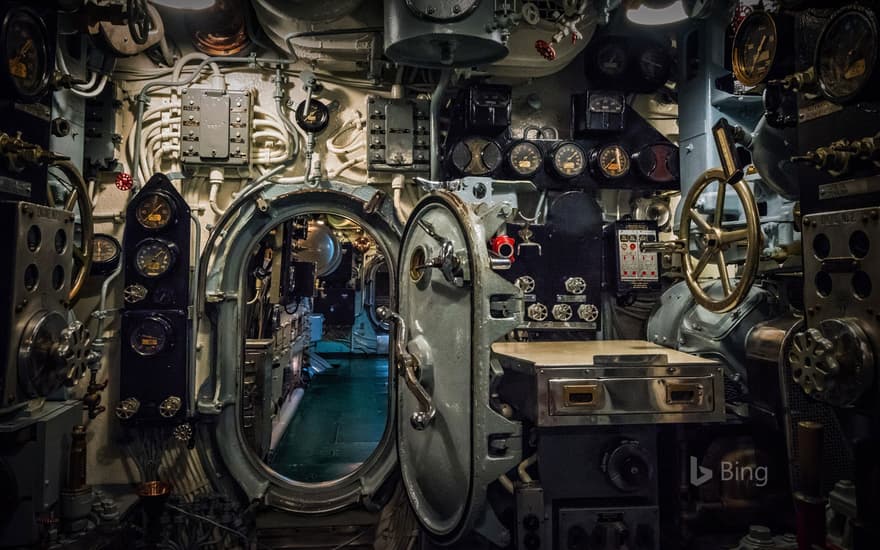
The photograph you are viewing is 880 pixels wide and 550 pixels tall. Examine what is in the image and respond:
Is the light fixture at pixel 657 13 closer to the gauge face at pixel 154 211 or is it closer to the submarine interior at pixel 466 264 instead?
the submarine interior at pixel 466 264

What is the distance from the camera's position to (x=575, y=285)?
375 centimetres

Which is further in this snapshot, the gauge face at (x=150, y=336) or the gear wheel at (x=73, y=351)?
the gauge face at (x=150, y=336)

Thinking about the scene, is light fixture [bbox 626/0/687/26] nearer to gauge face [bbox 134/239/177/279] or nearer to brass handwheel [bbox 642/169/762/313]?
brass handwheel [bbox 642/169/762/313]

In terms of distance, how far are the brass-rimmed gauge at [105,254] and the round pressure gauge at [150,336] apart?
46 centimetres

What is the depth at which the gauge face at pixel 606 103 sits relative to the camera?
150 inches

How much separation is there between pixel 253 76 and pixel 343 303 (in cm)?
703

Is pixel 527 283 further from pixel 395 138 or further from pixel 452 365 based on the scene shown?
pixel 452 365

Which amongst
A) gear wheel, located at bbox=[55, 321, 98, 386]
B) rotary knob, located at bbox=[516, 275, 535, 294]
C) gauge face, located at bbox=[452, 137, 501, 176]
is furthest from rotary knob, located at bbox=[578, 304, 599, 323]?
gear wheel, located at bbox=[55, 321, 98, 386]

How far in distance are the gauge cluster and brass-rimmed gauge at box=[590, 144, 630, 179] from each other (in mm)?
2733

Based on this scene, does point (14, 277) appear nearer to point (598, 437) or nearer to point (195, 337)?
point (195, 337)

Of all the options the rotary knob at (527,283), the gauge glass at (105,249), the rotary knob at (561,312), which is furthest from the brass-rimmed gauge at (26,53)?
the rotary knob at (561,312)

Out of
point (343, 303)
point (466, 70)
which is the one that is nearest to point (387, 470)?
point (466, 70)

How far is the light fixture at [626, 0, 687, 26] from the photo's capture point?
10.8 ft

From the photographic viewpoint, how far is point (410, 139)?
374 cm
